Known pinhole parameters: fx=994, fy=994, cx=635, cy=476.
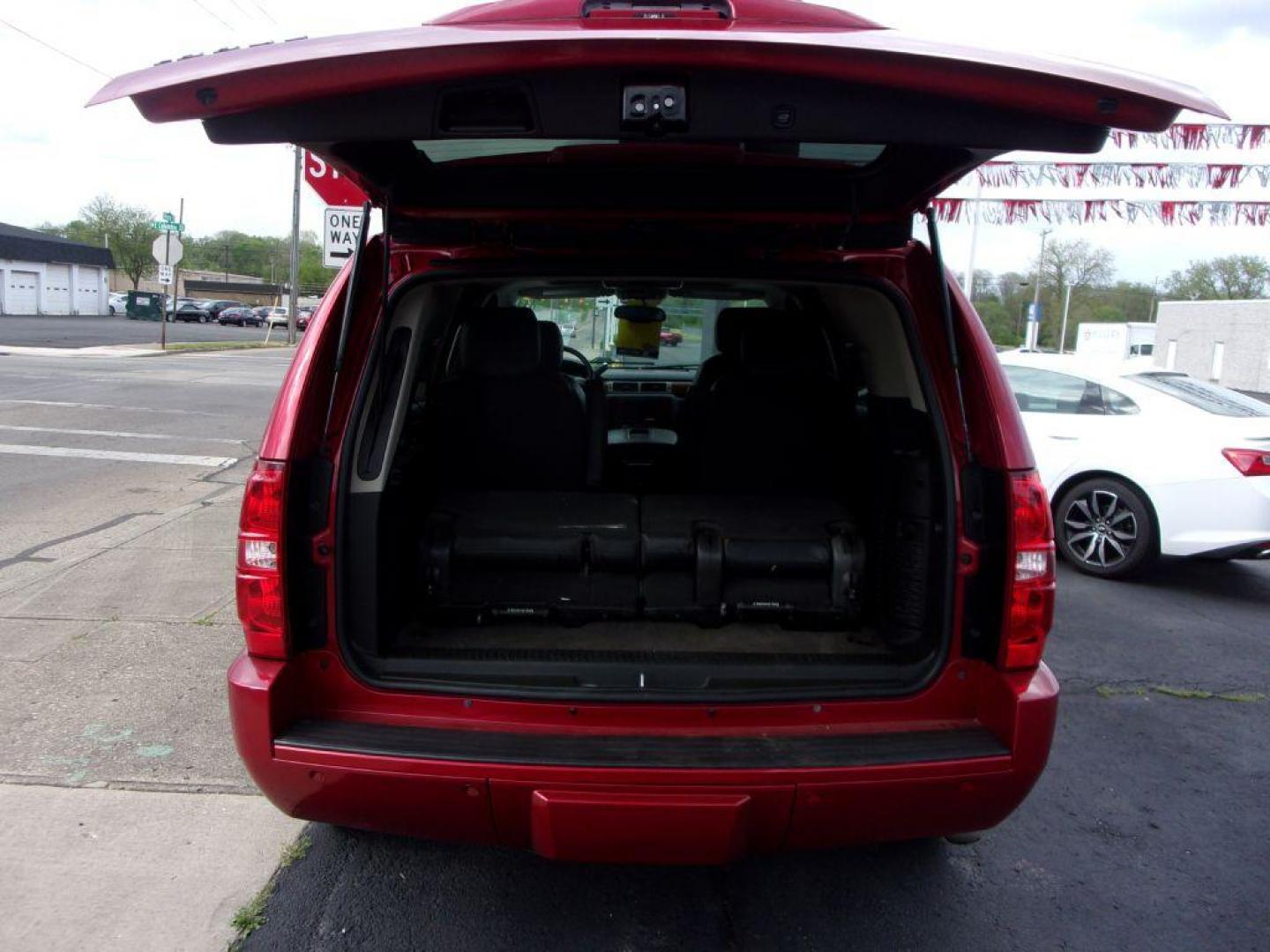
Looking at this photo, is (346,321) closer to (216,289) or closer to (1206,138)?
(1206,138)

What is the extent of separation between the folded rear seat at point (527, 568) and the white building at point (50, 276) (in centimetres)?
5902

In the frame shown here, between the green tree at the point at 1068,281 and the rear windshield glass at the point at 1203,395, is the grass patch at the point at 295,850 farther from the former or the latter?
the green tree at the point at 1068,281

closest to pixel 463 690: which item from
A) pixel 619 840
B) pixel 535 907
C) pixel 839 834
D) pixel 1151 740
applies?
pixel 619 840

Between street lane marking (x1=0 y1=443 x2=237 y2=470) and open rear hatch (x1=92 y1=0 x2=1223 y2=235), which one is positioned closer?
open rear hatch (x1=92 y1=0 x2=1223 y2=235)

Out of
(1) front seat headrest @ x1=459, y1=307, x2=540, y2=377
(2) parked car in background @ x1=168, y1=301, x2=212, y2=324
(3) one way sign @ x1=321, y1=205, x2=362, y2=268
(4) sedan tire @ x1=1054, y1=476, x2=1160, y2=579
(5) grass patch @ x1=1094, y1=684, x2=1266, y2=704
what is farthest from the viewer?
(2) parked car in background @ x1=168, y1=301, x2=212, y2=324

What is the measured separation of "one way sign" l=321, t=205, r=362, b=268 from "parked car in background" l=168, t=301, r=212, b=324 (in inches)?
2281

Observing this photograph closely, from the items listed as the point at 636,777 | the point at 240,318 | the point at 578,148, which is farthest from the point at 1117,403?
the point at 240,318

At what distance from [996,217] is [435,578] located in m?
9.23

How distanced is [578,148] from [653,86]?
1.86 feet

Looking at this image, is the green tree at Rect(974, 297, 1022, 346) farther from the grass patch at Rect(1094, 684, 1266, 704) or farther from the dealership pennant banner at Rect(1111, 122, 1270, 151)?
the grass patch at Rect(1094, 684, 1266, 704)

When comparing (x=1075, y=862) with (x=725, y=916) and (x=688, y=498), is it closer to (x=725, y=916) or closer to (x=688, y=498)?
(x=725, y=916)

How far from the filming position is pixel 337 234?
7.82m

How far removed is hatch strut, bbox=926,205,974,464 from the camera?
2.58m

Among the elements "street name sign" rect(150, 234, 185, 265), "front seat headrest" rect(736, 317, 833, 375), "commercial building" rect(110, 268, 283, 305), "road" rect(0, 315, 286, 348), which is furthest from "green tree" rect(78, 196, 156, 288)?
"front seat headrest" rect(736, 317, 833, 375)
